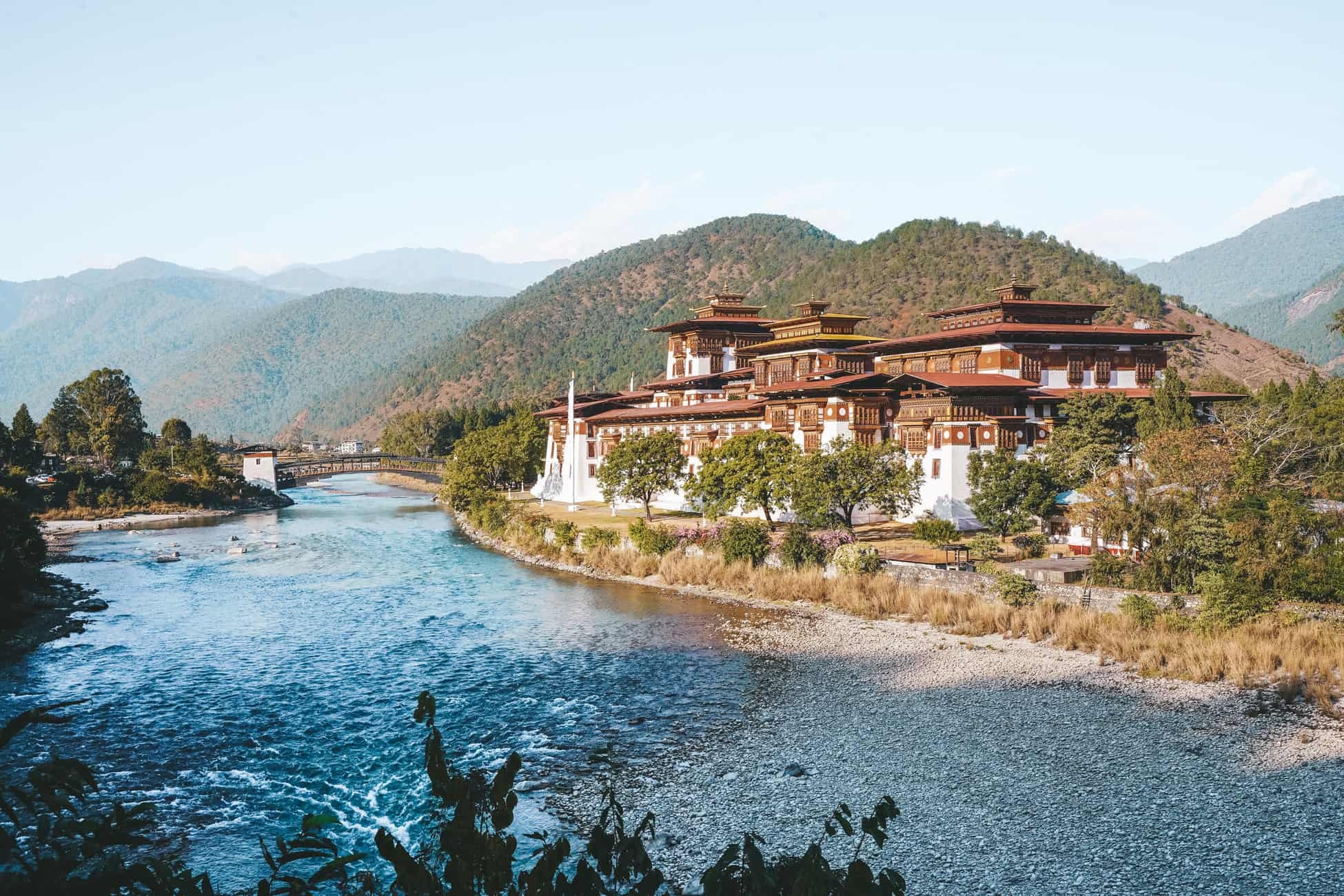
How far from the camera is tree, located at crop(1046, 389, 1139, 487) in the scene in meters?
47.5

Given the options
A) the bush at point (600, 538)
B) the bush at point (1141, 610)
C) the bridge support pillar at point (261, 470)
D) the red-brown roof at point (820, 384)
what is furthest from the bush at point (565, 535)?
the bridge support pillar at point (261, 470)

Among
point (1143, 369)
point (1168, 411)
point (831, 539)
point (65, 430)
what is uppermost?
point (1143, 369)

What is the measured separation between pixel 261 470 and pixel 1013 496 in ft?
288

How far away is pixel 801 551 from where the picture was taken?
45125 mm

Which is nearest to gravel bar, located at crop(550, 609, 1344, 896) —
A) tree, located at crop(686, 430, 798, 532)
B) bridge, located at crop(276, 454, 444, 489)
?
tree, located at crop(686, 430, 798, 532)

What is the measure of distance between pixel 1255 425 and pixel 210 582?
169 feet

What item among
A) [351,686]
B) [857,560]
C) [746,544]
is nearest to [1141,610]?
[857,560]

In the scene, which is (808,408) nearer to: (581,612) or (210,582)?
(581,612)

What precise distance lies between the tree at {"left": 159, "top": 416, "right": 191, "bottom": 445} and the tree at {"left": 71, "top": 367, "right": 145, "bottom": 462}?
9877 mm

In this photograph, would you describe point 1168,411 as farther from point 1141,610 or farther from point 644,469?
point 644,469

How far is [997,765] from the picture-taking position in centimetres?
2288

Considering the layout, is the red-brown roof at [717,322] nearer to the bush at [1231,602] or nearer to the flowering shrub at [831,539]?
the flowering shrub at [831,539]

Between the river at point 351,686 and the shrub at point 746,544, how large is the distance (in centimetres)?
390

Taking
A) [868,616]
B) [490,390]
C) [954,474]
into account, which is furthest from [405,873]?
[490,390]
